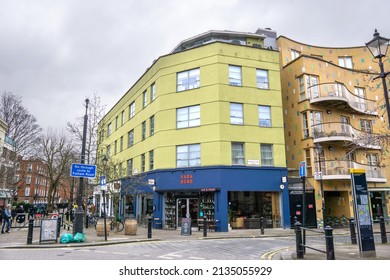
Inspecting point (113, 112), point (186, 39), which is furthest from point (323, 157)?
point (113, 112)

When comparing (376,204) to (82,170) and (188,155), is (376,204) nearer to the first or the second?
(188,155)

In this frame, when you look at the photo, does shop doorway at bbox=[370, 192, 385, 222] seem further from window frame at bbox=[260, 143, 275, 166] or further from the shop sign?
the shop sign

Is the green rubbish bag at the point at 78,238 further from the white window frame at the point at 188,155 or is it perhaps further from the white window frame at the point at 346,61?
the white window frame at the point at 346,61

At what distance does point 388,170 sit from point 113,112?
1125 inches

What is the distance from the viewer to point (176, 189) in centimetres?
2173

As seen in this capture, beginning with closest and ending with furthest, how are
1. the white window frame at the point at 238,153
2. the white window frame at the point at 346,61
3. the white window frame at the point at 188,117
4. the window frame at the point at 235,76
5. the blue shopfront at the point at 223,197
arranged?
the blue shopfront at the point at 223,197, the white window frame at the point at 238,153, the white window frame at the point at 188,117, the window frame at the point at 235,76, the white window frame at the point at 346,61

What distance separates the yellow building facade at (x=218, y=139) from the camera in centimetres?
2127

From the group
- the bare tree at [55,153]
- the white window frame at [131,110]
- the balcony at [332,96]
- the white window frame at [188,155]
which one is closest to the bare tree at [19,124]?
the bare tree at [55,153]

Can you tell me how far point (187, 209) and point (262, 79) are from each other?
1083cm

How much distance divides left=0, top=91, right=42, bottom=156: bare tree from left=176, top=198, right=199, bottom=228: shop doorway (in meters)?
21.1

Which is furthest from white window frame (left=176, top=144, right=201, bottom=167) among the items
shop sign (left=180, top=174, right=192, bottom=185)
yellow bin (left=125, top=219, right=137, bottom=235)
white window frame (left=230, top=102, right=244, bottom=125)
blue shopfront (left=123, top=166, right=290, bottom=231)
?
yellow bin (left=125, top=219, right=137, bottom=235)

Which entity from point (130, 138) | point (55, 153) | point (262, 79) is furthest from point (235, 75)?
point (55, 153)

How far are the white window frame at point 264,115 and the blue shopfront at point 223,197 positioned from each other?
3265mm

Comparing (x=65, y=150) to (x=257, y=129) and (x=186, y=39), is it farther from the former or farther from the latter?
(x=257, y=129)
